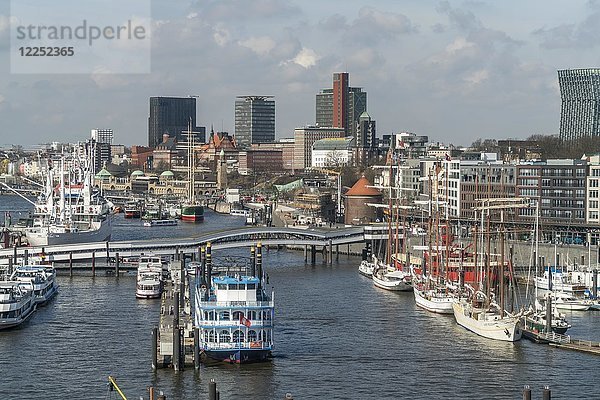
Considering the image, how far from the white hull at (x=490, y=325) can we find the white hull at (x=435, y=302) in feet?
13.3

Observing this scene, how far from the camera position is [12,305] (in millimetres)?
46594

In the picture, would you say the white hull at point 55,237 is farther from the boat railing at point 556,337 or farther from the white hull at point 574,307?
the boat railing at point 556,337

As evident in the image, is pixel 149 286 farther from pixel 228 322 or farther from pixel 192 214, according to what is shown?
pixel 192 214

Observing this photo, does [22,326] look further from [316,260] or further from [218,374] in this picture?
[316,260]

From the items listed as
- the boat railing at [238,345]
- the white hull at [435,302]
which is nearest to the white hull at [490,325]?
the white hull at [435,302]

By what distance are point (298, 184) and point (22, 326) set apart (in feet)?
373

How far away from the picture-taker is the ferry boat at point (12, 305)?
1826 inches

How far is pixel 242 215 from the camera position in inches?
5610

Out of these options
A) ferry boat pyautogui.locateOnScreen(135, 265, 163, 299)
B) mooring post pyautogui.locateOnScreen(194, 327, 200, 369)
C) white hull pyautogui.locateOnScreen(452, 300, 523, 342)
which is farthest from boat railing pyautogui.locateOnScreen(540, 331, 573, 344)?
ferry boat pyautogui.locateOnScreen(135, 265, 163, 299)

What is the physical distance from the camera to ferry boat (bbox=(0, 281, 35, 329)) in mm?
46375

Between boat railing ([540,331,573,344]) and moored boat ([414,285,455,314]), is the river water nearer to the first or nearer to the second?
moored boat ([414,285,455,314])

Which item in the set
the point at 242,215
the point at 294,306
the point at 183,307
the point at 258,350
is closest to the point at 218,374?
the point at 258,350

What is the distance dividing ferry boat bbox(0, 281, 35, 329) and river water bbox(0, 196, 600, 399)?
15.8 inches

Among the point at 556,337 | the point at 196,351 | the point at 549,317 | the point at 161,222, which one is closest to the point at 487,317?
the point at 549,317
